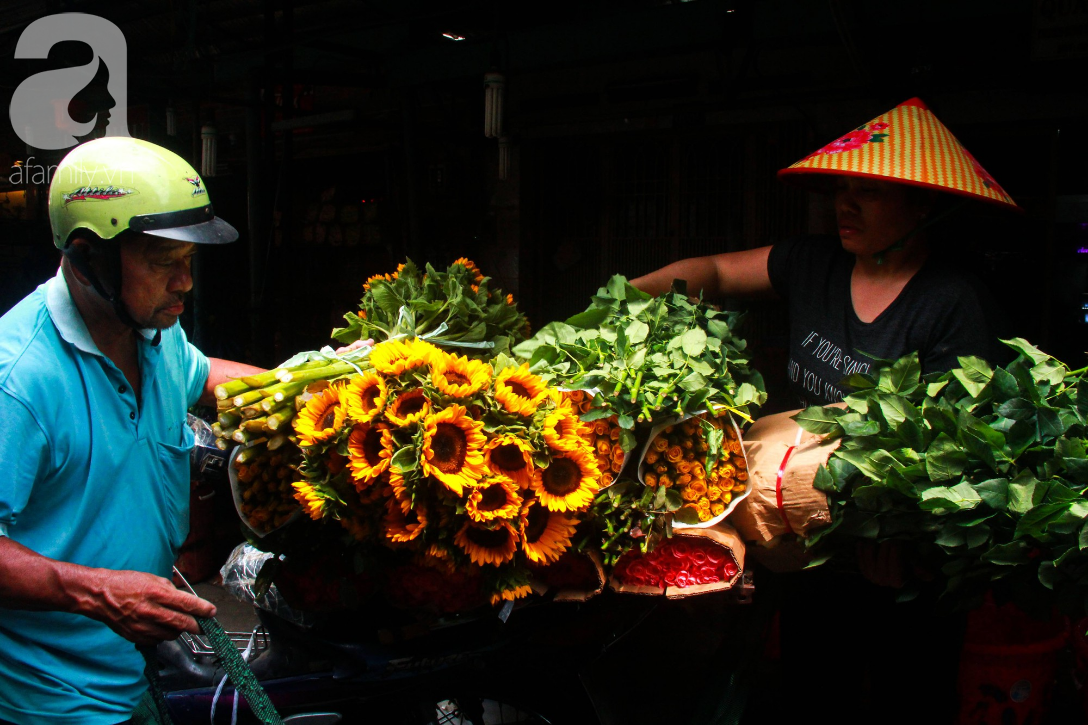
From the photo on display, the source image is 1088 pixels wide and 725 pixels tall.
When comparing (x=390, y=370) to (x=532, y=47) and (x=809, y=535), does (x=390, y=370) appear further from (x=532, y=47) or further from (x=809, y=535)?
(x=532, y=47)

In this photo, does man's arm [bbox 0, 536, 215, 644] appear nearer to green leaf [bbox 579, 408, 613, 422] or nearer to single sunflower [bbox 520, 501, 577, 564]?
single sunflower [bbox 520, 501, 577, 564]

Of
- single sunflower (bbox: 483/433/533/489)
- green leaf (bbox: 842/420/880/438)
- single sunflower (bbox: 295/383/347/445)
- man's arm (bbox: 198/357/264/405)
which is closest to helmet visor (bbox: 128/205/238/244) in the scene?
single sunflower (bbox: 295/383/347/445)

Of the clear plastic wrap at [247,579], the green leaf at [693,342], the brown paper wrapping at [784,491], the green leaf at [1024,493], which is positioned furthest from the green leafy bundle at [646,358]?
the clear plastic wrap at [247,579]

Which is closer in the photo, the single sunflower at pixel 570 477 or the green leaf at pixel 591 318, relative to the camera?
the single sunflower at pixel 570 477

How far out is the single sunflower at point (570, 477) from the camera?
1.64m

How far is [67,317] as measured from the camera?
63.9 inches

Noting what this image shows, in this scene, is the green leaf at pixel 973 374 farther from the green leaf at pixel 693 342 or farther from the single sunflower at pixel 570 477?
the single sunflower at pixel 570 477

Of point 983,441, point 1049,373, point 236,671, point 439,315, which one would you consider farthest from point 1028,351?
point 236,671

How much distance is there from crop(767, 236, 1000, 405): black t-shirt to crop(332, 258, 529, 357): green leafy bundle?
2.96ft

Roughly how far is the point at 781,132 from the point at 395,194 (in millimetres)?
3260

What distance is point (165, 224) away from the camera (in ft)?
5.34

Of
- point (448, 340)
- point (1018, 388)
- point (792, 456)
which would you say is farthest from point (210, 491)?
point (1018, 388)

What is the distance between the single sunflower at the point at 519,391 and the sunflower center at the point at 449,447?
12cm

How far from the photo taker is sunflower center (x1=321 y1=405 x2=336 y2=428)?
1665 mm
